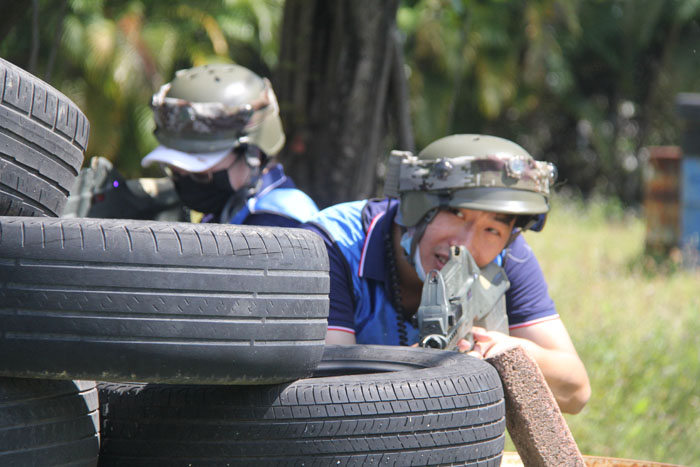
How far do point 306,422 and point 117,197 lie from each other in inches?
103

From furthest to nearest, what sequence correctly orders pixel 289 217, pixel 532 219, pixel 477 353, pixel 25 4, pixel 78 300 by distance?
pixel 289 217 < pixel 25 4 < pixel 532 219 < pixel 477 353 < pixel 78 300

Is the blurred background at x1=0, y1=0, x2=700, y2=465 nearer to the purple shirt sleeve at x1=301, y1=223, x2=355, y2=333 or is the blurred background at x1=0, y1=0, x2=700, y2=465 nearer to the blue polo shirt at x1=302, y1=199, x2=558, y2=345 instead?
the blue polo shirt at x1=302, y1=199, x2=558, y2=345

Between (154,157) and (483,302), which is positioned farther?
(154,157)

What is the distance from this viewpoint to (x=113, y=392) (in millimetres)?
2492

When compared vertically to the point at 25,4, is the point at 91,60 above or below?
below

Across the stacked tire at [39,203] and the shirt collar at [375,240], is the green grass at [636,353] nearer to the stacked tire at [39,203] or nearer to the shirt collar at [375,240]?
the shirt collar at [375,240]

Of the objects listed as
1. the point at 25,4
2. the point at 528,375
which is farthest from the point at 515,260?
the point at 25,4

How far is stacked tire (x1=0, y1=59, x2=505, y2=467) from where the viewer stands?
2.05m

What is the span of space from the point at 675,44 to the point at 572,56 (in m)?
2.73

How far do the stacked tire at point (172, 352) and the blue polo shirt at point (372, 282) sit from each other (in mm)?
908

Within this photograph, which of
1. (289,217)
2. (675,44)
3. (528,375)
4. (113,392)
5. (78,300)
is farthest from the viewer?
(675,44)

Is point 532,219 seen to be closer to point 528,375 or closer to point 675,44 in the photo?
point 528,375

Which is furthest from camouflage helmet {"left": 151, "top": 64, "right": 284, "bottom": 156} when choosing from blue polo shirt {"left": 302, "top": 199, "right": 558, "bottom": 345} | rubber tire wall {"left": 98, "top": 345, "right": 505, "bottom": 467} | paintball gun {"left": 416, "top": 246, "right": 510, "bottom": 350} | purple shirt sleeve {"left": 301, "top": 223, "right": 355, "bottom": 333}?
rubber tire wall {"left": 98, "top": 345, "right": 505, "bottom": 467}

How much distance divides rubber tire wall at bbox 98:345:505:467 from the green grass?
2623 millimetres
